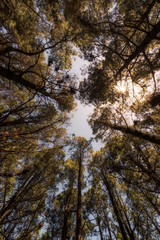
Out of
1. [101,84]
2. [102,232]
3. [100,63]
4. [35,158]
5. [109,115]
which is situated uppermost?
[100,63]

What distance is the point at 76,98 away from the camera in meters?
7.69

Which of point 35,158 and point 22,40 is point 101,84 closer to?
point 22,40

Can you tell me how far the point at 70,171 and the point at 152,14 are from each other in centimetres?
1430

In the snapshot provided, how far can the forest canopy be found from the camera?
4523 millimetres

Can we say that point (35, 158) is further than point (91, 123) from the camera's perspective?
No

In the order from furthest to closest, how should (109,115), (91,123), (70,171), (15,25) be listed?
(70,171), (91,123), (109,115), (15,25)

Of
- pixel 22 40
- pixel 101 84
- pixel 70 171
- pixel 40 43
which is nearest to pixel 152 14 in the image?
pixel 101 84

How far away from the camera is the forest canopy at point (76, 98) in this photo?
A: 14.8ft

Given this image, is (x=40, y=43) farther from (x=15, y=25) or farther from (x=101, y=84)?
(x=101, y=84)

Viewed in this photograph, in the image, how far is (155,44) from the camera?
717cm

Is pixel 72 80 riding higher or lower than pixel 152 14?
lower

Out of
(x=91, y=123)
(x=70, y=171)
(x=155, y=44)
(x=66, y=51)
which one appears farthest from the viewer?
(x=70, y=171)

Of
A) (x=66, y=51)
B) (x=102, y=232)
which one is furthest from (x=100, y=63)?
(x=102, y=232)

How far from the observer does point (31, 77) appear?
7070 millimetres
